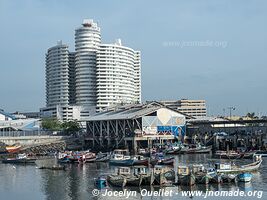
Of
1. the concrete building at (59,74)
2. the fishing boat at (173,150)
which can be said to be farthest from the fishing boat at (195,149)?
the concrete building at (59,74)

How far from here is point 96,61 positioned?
175625mm

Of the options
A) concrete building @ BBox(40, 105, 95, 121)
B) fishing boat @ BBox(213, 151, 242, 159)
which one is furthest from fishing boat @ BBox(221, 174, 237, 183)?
concrete building @ BBox(40, 105, 95, 121)

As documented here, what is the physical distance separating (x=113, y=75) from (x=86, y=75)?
403 inches

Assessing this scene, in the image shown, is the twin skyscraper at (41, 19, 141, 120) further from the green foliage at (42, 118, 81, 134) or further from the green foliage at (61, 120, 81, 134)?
the green foliage at (61, 120, 81, 134)

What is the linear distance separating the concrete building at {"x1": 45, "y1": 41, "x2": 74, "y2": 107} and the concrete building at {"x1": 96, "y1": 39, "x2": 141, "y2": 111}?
12254 millimetres

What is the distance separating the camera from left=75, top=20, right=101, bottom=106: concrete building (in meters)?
175

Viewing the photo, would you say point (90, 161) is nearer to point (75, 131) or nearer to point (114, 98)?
point (75, 131)

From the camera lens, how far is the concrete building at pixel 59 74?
17938cm

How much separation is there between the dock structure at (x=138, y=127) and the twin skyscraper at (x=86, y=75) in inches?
2322

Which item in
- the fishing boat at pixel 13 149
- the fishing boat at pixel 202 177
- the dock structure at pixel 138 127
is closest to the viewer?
the fishing boat at pixel 202 177

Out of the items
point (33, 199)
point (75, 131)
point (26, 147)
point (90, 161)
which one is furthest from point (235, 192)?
point (75, 131)

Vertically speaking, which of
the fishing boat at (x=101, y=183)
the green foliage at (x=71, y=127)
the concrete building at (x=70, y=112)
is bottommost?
the fishing boat at (x=101, y=183)

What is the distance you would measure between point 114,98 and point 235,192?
139514mm

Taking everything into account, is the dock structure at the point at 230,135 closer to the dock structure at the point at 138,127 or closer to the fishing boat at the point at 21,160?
the dock structure at the point at 138,127
